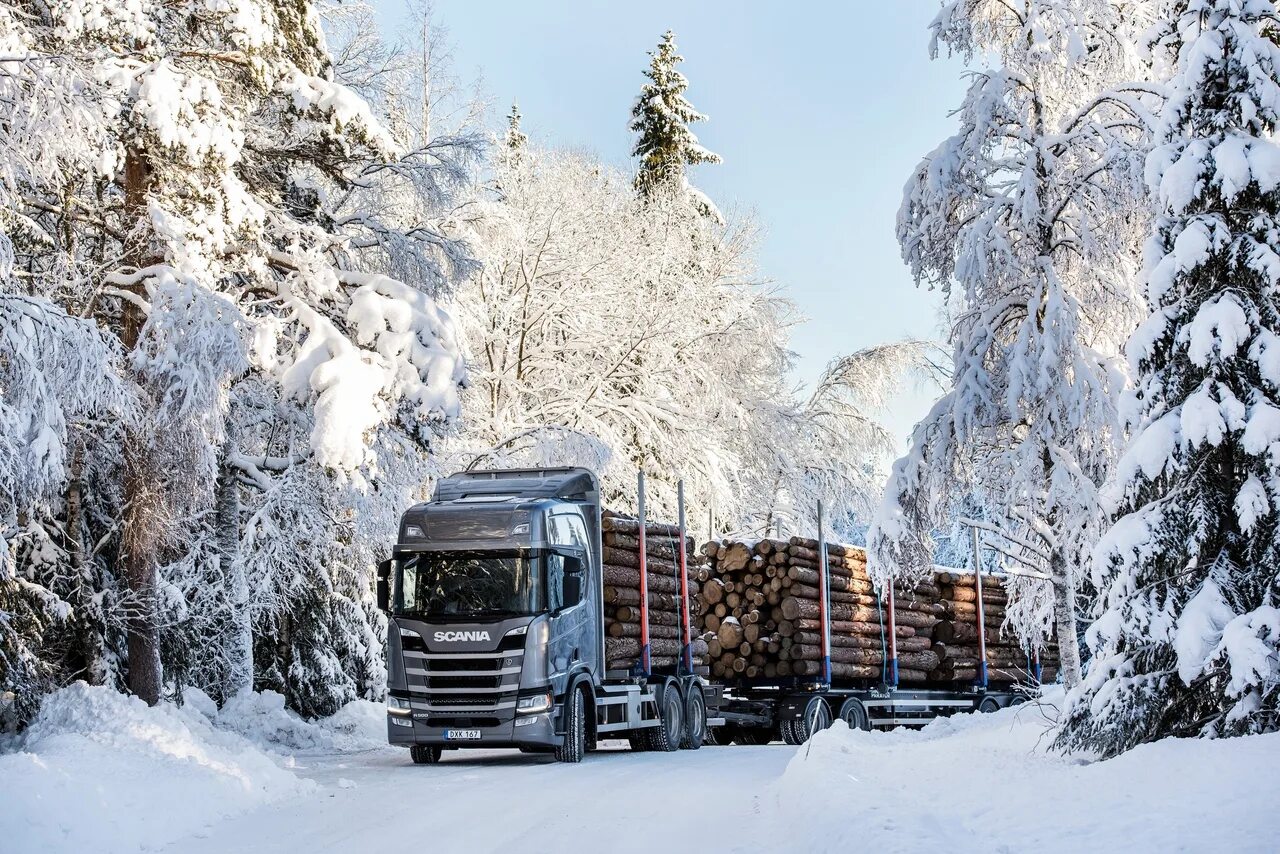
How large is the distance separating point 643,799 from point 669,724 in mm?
7441

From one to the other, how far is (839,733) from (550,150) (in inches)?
806

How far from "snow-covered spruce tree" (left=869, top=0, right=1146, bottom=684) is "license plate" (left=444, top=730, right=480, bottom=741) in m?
5.87

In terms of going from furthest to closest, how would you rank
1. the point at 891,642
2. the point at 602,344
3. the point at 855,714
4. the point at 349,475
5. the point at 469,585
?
the point at 602,344 → the point at 891,642 → the point at 855,714 → the point at 469,585 → the point at 349,475

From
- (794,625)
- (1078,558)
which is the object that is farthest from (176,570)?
(1078,558)

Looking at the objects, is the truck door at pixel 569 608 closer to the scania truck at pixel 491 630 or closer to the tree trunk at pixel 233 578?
the scania truck at pixel 491 630

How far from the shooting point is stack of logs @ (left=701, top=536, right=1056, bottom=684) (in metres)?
A: 20.6

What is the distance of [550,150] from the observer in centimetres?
3269

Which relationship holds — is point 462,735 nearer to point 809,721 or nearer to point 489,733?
point 489,733

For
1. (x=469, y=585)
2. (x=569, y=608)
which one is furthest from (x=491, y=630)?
(x=569, y=608)

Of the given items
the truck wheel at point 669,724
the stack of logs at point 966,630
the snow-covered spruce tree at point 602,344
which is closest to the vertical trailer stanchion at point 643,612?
the truck wheel at point 669,724

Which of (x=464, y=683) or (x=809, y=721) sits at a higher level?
(x=464, y=683)

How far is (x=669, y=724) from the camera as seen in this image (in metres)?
18.8

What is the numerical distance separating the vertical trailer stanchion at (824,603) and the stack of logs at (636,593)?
197cm

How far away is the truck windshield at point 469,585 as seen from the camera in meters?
15.8
